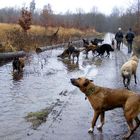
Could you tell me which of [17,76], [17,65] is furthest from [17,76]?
[17,65]

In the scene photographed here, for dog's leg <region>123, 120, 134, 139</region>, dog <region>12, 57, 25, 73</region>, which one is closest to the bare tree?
dog <region>12, 57, 25, 73</region>

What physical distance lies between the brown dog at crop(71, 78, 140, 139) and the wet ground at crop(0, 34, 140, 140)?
0.43 m

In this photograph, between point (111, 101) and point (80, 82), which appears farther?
point (80, 82)

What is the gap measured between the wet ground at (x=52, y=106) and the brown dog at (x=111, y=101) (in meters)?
0.43

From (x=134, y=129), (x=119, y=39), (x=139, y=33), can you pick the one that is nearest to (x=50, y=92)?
(x=134, y=129)

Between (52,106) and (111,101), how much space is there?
3.50 meters

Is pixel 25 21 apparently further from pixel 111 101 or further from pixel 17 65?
pixel 111 101

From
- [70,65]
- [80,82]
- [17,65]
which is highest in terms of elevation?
[80,82]

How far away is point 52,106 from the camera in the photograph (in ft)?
42.0

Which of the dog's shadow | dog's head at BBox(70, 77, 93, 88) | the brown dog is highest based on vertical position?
dog's head at BBox(70, 77, 93, 88)

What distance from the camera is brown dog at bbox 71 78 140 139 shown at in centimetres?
911

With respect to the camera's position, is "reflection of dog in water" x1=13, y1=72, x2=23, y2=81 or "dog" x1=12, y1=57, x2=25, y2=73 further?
"dog" x1=12, y1=57, x2=25, y2=73

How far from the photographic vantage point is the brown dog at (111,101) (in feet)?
29.9

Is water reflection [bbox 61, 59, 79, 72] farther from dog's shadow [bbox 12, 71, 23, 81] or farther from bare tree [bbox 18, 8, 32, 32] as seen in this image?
bare tree [bbox 18, 8, 32, 32]
